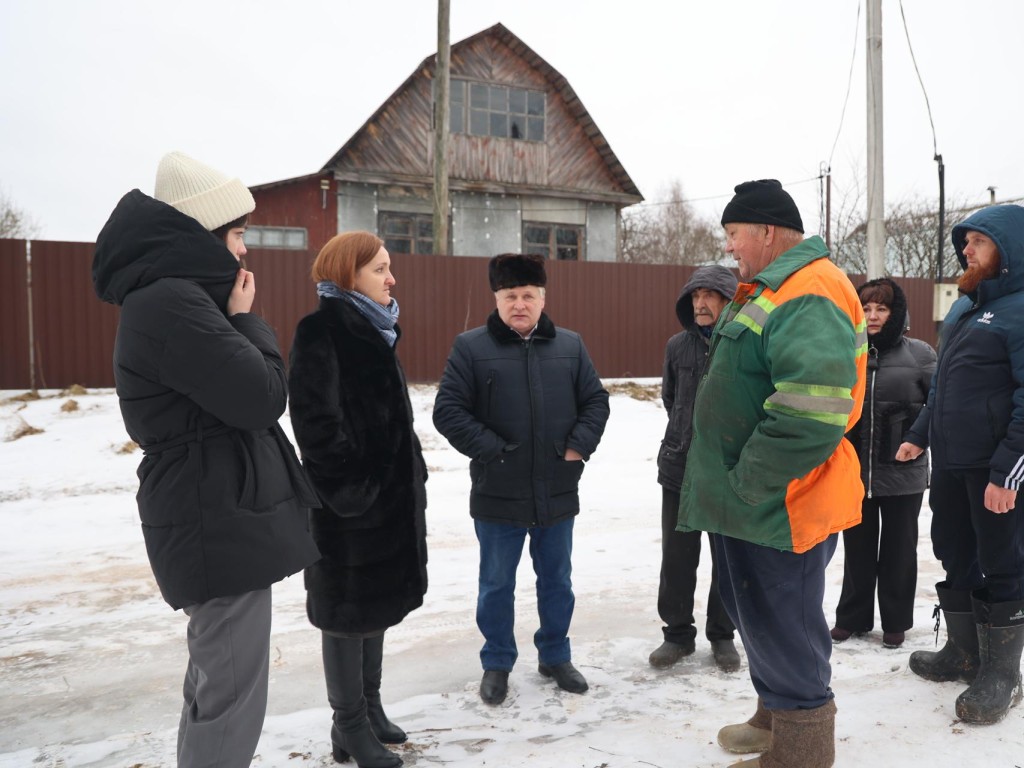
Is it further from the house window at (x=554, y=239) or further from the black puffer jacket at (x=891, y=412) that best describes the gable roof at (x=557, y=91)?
the black puffer jacket at (x=891, y=412)

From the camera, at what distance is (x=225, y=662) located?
2072 mm

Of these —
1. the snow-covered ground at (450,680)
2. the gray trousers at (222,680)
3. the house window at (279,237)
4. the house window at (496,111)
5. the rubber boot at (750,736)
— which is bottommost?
the snow-covered ground at (450,680)

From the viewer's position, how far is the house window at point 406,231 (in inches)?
727

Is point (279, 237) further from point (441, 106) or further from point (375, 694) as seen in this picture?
point (375, 694)

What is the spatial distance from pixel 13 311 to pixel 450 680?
9438 mm

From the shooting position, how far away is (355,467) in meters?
2.60

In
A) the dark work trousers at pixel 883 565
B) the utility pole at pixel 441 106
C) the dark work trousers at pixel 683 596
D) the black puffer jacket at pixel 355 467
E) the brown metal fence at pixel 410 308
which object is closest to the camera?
the black puffer jacket at pixel 355 467

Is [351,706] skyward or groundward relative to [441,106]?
groundward

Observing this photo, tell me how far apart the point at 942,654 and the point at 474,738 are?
202cm

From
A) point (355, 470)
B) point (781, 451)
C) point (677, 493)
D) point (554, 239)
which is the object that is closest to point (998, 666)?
point (677, 493)

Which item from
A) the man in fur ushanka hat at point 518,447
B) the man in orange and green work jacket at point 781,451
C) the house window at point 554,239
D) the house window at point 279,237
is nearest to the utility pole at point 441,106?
the house window at point 554,239

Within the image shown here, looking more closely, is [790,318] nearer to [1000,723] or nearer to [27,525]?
[1000,723]

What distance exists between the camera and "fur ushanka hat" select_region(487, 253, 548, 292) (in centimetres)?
341

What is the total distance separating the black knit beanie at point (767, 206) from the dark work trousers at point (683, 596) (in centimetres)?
162
